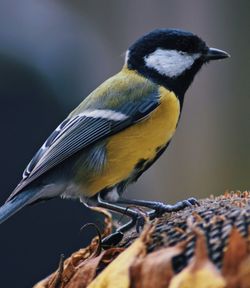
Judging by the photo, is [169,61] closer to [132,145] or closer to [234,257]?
[132,145]

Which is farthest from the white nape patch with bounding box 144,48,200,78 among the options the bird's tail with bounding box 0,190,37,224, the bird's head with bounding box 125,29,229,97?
the bird's tail with bounding box 0,190,37,224

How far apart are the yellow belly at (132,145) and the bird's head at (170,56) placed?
137 millimetres

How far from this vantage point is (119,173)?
1724mm

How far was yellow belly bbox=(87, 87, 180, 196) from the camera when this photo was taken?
171cm

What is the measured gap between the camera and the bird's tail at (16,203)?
4.91 feet

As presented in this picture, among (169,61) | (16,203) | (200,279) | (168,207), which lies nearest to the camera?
(200,279)

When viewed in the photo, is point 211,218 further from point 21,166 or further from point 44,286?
point 21,166

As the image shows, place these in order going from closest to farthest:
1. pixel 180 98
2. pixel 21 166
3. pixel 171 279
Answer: pixel 171 279
pixel 180 98
pixel 21 166

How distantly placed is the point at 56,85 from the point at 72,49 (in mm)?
861

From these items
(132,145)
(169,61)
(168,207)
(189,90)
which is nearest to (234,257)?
(168,207)

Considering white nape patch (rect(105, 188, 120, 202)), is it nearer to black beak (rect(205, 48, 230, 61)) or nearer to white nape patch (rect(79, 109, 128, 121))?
white nape patch (rect(79, 109, 128, 121))

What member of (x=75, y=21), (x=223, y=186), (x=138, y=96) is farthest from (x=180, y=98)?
(x=75, y=21)

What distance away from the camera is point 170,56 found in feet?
6.12

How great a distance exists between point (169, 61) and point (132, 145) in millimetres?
277
